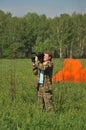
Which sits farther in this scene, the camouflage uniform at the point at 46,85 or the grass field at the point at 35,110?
the camouflage uniform at the point at 46,85

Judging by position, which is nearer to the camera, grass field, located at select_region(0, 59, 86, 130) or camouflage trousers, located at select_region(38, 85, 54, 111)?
grass field, located at select_region(0, 59, 86, 130)

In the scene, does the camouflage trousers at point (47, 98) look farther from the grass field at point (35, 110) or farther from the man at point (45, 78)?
the grass field at point (35, 110)

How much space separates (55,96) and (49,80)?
1.72 metres

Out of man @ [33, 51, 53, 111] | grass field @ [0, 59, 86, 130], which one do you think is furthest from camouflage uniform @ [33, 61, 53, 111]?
grass field @ [0, 59, 86, 130]

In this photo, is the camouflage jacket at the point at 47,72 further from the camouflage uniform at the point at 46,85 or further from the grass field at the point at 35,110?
the grass field at the point at 35,110

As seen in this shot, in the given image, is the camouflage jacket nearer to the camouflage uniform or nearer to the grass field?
the camouflage uniform

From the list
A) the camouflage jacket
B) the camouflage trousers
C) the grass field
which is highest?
the camouflage jacket

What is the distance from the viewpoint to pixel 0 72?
14.6 meters

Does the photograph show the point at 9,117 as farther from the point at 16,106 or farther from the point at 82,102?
the point at 82,102

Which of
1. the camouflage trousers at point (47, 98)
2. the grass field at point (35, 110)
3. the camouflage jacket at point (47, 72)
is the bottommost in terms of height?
the grass field at point (35, 110)

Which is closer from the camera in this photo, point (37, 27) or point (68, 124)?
point (68, 124)

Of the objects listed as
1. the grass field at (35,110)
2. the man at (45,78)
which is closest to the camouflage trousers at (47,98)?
the man at (45,78)

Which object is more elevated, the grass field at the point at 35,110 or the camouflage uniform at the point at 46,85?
the camouflage uniform at the point at 46,85

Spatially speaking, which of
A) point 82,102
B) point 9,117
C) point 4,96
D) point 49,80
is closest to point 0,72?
point 4,96
